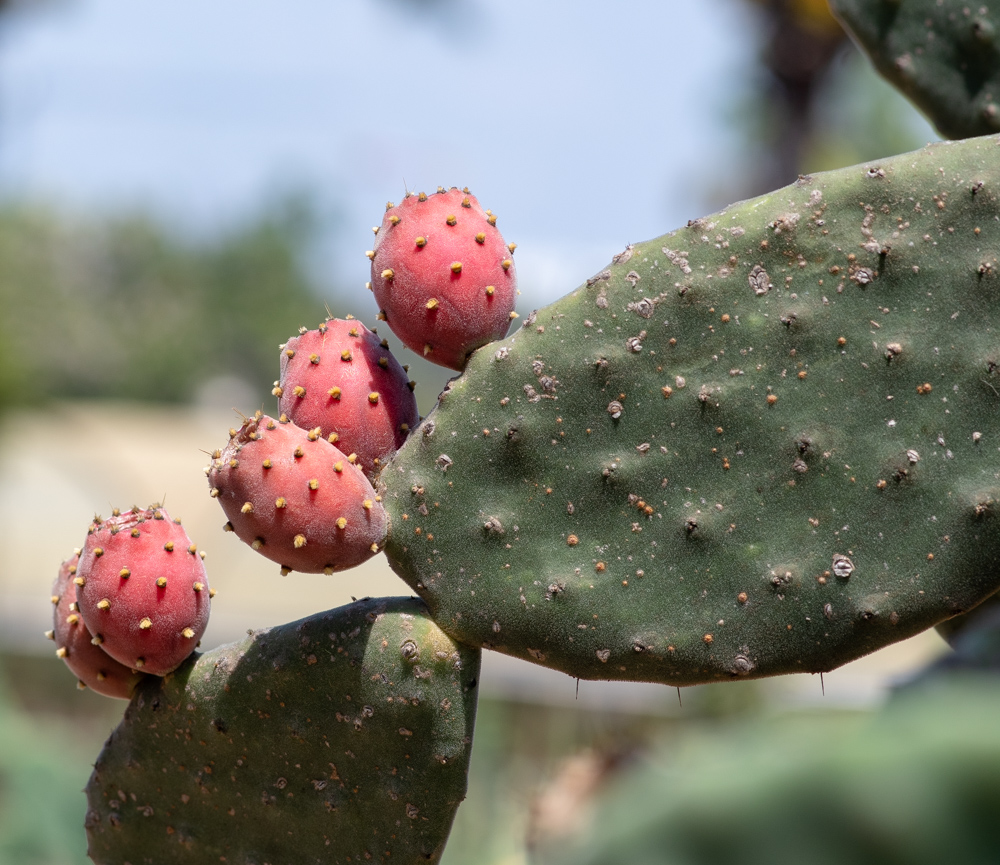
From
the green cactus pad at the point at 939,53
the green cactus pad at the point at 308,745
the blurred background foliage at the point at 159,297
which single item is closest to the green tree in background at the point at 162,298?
the blurred background foliage at the point at 159,297

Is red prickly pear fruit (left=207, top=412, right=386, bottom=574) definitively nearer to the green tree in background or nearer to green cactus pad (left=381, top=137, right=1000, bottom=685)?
green cactus pad (left=381, top=137, right=1000, bottom=685)

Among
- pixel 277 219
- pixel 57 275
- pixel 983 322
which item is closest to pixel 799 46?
pixel 983 322

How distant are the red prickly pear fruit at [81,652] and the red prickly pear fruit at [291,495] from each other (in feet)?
1.11

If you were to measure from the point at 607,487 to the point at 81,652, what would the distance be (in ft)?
2.59

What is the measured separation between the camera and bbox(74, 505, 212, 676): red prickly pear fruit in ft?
4.76

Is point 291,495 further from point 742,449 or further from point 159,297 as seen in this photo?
point 159,297

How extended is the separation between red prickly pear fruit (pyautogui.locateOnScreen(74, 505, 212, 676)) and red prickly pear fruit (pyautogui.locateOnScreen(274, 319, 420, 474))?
240 millimetres

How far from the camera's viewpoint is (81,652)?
1.58 meters

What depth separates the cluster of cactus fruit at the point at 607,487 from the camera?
1414mm

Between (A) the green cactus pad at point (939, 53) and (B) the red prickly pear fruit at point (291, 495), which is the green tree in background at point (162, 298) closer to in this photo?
(A) the green cactus pad at point (939, 53)

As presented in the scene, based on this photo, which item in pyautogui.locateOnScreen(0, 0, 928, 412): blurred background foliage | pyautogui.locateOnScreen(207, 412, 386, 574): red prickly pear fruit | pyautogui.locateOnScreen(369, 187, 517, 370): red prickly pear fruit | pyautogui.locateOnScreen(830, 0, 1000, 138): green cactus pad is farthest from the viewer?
pyautogui.locateOnScreen(0, 0, 928, 412): blurred background foliage

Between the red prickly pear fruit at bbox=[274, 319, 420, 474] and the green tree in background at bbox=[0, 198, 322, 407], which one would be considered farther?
the green tree in background at bbox=[0, 198, 322, 407]

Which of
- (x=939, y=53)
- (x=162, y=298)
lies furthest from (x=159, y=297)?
(x=939, y=53)

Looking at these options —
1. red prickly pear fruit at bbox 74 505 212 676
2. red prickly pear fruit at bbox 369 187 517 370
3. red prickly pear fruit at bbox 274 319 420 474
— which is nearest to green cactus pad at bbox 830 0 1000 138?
red prickly pear fruit at bbox 369 187 517 370
